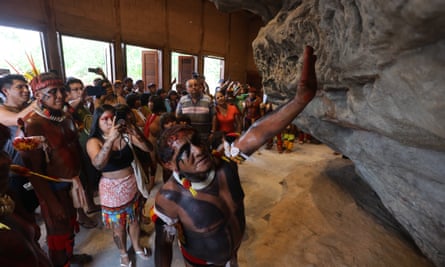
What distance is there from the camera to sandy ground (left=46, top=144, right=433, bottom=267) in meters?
2.08

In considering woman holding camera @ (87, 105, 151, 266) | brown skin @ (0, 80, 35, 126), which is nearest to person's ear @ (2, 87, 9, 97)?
brown skin @ (0, 80, 35, 126)

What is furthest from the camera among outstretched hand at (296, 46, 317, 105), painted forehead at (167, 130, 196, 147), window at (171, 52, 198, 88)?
window at (171, 52, 198, 88)

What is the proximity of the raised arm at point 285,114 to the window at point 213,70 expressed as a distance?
10.3 metres

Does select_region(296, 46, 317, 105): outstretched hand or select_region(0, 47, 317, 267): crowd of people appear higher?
select_region(296, 46, 317, 105): outstretched hand

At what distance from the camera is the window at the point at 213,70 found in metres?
11.3

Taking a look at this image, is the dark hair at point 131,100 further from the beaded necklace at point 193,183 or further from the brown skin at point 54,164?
the beaded necklace at point 193,183

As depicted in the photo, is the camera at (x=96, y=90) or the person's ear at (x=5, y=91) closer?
the person's ear at (x=5, y=91)

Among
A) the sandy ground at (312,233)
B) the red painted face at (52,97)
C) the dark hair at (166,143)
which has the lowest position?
the sandy ground at (312,233)

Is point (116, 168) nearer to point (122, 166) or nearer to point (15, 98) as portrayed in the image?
point (122, 166)

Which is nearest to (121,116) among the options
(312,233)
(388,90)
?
(388,90)

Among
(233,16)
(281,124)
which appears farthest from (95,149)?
(233,16)

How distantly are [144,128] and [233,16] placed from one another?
1065 centimetres

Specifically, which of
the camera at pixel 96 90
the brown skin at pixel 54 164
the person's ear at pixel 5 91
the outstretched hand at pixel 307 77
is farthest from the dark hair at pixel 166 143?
the camera at pixel 96 90

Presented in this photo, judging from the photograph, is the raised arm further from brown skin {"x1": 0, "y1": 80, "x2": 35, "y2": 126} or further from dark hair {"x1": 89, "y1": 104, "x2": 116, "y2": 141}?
brown skin {"x1": 0, "y1": 80, "x2": 35, "y2": 126}
